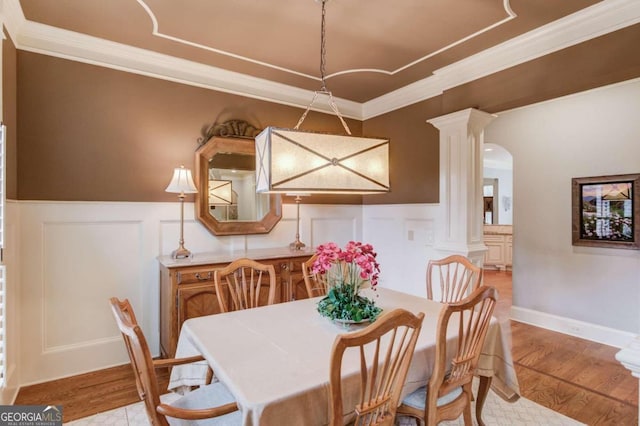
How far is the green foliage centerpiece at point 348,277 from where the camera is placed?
1.81m

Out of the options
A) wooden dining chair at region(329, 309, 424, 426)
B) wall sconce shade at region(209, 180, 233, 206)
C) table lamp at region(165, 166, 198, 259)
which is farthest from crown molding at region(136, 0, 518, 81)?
wooden dining chair at region(329, 309, 424, 426)

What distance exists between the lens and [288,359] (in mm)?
1437

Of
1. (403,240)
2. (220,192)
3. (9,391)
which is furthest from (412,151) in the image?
(9,391)

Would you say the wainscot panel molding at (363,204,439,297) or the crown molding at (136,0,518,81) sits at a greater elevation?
the crown molding at (136,0,518,81)

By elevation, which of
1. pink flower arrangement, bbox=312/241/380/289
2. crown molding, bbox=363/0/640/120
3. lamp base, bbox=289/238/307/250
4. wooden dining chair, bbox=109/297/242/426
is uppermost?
crown molding, bbox=363/0/640/120

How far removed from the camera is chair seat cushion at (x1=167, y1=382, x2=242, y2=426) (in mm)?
1434

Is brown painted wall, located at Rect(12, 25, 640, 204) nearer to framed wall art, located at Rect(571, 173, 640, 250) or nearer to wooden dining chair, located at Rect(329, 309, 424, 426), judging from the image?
framed wall art, located at Rect(571, 173, 640, 250)

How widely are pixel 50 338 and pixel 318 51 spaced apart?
10.5 feet

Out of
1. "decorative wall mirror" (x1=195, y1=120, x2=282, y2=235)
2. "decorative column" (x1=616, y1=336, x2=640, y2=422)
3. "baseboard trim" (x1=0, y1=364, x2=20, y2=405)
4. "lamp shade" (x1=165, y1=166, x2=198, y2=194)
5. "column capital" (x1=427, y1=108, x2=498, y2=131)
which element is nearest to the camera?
"decorative column" (x1=616, y1=336, x2=640, y2=422)

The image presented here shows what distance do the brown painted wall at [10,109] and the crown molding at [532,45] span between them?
11.0 ft

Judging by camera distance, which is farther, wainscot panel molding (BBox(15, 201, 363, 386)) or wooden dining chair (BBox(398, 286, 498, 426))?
wainscot panel molding (BBox(15, 201, 363, 386))

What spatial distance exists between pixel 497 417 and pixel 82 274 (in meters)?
3.31

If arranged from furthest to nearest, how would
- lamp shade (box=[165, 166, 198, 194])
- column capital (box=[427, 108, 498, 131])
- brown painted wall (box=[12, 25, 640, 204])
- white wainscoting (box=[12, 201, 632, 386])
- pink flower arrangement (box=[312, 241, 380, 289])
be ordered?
column capital (box=[427, 108, 498, 131]) → lamp shade (box=[165, 166, 198, 194]) → white wainscoting (box=[12, 201, 632, 386]) → brown painted wall (box=[12, 25, 640, 204]) → pink flower arrangement (box=[312, 241, 380, 289])

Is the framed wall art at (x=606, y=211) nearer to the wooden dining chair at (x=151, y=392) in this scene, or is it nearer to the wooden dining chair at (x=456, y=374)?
the wooden dining chair at (x=456, y=374)
